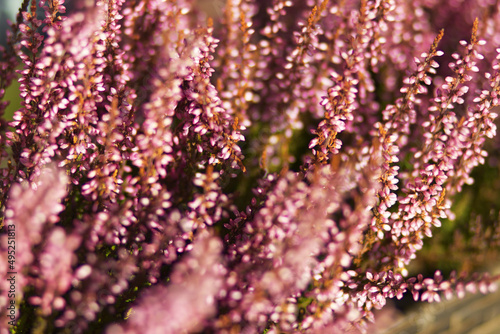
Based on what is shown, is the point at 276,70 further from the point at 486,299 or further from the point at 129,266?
the point at 486,299

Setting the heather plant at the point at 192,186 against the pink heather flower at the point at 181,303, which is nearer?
the pink heather flower at the point at 181,303

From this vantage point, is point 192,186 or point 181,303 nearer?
point 181,303

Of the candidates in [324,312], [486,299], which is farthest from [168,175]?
[486,299]

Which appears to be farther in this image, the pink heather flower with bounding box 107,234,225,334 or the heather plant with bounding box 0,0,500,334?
the heather plant with bounding box 0,0,500,334

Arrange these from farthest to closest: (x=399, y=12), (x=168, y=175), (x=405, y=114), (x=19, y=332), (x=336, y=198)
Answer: (x=399, y=12) → (x=168, y=175) → (x=405, y=114) → (x=19, y=332) → (x=336, y=198)

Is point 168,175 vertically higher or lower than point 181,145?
lower

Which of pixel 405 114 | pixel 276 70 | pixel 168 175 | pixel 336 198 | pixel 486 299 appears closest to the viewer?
pixel 336 198

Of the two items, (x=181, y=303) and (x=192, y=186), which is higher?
(x=181, y=303)

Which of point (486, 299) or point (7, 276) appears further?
point (486, 299)
